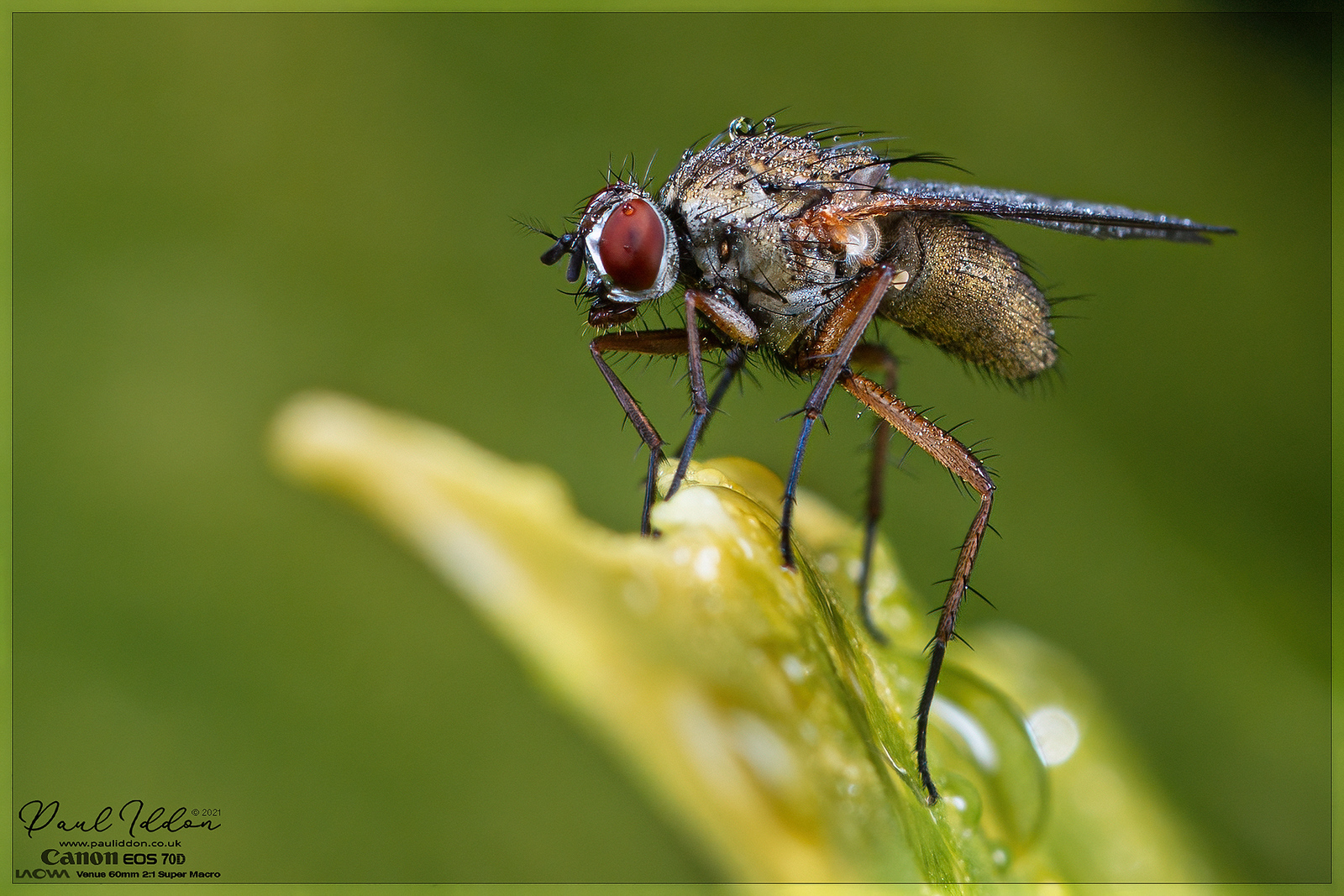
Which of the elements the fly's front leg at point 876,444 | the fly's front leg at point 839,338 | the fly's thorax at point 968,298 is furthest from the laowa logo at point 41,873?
the fly's thorax at point 968,298

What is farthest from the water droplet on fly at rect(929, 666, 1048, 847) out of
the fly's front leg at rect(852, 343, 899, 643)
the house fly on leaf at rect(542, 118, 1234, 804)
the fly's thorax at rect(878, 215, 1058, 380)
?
the fly's thorax at rect(878, 215, 1058, 380)

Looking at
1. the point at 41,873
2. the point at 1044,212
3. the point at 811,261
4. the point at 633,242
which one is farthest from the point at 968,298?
the point at 41,873

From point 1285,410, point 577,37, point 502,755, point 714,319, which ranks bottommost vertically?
point 502,755

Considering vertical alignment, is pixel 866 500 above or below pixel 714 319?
below

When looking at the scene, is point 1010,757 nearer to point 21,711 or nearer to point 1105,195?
point 21,711

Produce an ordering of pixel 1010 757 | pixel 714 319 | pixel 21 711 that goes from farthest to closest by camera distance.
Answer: pixel 714 319
pixel 21 711
pixel 1010 757

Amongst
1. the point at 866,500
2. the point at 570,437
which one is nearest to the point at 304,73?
the point at 570,437

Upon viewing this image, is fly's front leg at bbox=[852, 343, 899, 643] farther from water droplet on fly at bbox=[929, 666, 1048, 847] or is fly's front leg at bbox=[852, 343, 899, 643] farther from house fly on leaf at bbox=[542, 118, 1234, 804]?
water droplet on fly at bbox=[929, 666, 1048, 847]
